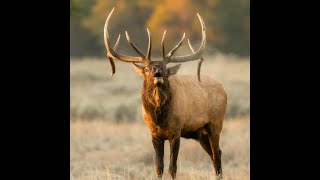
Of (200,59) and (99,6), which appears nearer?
(200,59)

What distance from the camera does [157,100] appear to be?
1190 cm

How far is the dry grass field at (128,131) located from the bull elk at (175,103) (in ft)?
2.01

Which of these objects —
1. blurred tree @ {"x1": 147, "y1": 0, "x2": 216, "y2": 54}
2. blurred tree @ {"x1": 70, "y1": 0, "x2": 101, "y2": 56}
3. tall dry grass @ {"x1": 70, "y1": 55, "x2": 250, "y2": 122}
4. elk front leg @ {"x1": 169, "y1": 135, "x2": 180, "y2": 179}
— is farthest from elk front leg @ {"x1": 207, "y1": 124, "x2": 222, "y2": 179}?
blurred tree @ {"x1": 70, "y1": 0, "x2": 101, "y2": 56}

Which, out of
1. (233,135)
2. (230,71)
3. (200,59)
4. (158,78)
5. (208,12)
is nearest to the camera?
(158,78)

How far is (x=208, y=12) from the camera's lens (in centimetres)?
3959

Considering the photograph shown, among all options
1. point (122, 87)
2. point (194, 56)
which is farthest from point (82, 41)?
point (194, 56)

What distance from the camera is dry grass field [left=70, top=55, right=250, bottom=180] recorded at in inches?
611

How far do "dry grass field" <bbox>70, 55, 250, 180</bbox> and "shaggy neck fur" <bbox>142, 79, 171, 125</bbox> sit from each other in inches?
42.4

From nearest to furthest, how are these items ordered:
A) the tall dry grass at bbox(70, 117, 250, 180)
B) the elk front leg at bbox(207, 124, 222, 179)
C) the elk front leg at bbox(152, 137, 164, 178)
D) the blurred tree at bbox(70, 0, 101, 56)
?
the elk front leg at bbox(152, 137, 164, 178) → the elk front leg at bbox(207, 124, 222, 179) → the tall dry grass at bbox(70, 117, 250, 180) → the blurred tree at bbox(70, 0, 101, 56)

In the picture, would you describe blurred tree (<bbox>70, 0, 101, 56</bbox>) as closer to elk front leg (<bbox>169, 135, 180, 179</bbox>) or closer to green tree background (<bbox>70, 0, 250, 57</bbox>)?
green tree background (<bbox>70, 0, 250, 57</bbox>)
